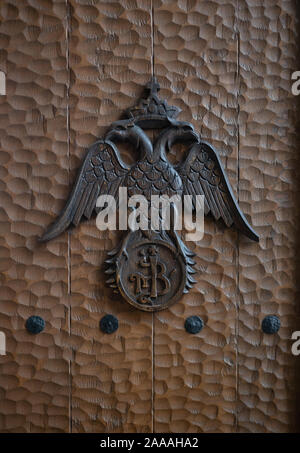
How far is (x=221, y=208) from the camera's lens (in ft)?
3.52

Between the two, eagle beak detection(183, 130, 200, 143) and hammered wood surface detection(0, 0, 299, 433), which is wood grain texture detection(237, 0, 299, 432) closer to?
hammered wood surface detection(0, 0, 299, 433)

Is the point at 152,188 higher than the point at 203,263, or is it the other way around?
the point at 152,188

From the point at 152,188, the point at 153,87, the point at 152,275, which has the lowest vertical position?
the point at 152,275

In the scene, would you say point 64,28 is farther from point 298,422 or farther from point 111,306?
point 298,422

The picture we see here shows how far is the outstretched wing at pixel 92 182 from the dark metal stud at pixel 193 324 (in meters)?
0.41

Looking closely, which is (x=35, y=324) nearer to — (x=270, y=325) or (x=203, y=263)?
(x=203, y=263)

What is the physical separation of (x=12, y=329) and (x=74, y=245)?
0.29 metres

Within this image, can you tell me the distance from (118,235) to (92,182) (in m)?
0.17

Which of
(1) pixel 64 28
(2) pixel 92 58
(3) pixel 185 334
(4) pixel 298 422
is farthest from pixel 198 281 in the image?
(1) pixel 64 28

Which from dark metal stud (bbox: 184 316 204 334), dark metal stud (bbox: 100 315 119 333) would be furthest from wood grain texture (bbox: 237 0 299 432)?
dark metal stud (bbox: 100 315 119 333)

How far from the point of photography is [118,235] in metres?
1.08

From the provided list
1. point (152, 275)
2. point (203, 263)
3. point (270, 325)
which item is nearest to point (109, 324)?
point (152, 275)

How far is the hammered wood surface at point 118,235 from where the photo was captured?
106 cm

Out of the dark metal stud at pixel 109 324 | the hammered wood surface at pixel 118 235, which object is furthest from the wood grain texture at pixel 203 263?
the dark metal stud at pixel 109 324
